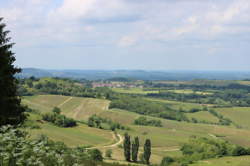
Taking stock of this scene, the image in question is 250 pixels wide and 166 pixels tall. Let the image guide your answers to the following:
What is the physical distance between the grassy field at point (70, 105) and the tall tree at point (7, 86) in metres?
Result: 109

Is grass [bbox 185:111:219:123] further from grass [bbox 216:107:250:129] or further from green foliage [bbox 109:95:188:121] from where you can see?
grass [bbox 216:107:250:129]

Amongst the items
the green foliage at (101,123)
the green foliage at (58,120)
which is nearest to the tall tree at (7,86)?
the green foliage at (58,120)

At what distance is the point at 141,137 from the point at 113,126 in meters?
17.7

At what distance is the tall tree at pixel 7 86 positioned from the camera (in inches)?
849

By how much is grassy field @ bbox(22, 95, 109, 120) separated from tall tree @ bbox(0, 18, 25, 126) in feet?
359

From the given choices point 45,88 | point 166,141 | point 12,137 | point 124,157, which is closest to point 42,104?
point 45,88

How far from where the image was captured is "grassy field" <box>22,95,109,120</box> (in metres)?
137

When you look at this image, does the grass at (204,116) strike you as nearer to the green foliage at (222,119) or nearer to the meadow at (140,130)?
the meadow at (140,130)

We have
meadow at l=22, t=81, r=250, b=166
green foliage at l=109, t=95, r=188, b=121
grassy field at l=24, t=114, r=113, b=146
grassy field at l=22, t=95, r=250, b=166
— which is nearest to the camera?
meadow at l=22, t=81, r=250, b=166

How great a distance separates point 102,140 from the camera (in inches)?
3848

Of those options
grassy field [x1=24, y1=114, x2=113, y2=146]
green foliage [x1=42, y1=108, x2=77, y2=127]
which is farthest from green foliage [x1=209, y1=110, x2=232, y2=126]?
green foliage [x1=42, y1=108, x2=77, y2=127]

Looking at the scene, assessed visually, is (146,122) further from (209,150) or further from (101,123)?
(209,150)

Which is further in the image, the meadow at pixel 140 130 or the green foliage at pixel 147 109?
the green foliage at pixel 147 109

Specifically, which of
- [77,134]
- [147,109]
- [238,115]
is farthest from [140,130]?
[238,115]
